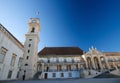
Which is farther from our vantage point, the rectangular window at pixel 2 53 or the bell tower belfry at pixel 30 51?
the bell tower belfry at pixel 30 51

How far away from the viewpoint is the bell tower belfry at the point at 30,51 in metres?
25.2

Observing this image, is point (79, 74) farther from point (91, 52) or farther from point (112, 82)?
point (112, 82)

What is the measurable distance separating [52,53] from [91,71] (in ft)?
55.9

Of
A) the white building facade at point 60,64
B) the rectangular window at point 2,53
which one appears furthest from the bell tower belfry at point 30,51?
the rectangular window at point 2,53

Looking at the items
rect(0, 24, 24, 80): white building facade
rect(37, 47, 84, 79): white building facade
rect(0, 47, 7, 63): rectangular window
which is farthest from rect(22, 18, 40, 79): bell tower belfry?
rect(0, 47, 7, 63): rectangular window

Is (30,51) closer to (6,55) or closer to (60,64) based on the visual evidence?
(6,55)

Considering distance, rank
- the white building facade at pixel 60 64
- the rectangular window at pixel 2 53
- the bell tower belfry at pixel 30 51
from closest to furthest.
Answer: the rectangular window at pixel 2 53 < the bell tower belfry at pixel 30 51 < the white building facade at pixel 60 64

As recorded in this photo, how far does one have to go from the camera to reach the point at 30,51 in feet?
92.2

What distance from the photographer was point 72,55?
120 ft

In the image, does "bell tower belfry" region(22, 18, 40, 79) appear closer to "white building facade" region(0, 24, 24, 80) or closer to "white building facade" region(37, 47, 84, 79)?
"white building facade" region(0, 24, 24, 80)

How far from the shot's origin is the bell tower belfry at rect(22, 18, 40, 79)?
82.5ft

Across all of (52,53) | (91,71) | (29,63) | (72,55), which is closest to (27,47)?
(29,63)

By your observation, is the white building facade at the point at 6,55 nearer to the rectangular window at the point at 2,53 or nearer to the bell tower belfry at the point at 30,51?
the rectangular window at the point at 2,53

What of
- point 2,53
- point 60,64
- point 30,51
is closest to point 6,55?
point 2,53
